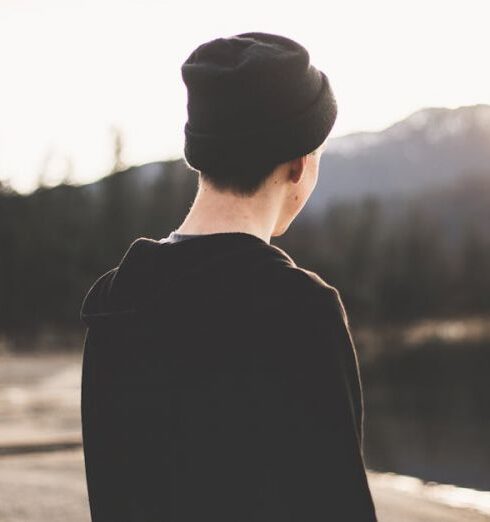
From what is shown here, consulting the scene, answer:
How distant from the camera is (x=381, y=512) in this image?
339 inches

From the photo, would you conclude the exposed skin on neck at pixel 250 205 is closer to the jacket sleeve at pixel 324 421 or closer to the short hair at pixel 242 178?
the short hair at pixel 242 178

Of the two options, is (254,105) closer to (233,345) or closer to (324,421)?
(233,345)

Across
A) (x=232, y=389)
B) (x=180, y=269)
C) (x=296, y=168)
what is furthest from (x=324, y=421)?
(x=296, y=168)

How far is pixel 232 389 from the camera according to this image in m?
1.32

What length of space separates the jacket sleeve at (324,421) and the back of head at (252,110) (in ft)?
0.91

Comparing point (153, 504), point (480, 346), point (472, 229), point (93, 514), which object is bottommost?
point (472, 229)

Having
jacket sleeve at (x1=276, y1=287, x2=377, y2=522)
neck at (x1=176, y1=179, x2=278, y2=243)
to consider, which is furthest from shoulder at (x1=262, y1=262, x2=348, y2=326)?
neck at (x1=176, y1=179, x2=278, y2=243)

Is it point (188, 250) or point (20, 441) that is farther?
point (20, 441)

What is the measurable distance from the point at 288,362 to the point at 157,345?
0.82ft

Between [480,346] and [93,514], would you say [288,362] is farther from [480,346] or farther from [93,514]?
[480,346]

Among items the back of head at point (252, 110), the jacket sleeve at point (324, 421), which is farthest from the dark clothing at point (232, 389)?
the back of head at point (252, 110)

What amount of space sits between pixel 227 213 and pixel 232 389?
300 mm

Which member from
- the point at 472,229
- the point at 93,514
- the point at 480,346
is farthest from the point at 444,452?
the point at 472,229

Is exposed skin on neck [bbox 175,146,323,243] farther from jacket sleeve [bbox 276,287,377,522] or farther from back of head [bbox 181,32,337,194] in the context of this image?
jacket sleeve [bbox 276,287,377,522]
